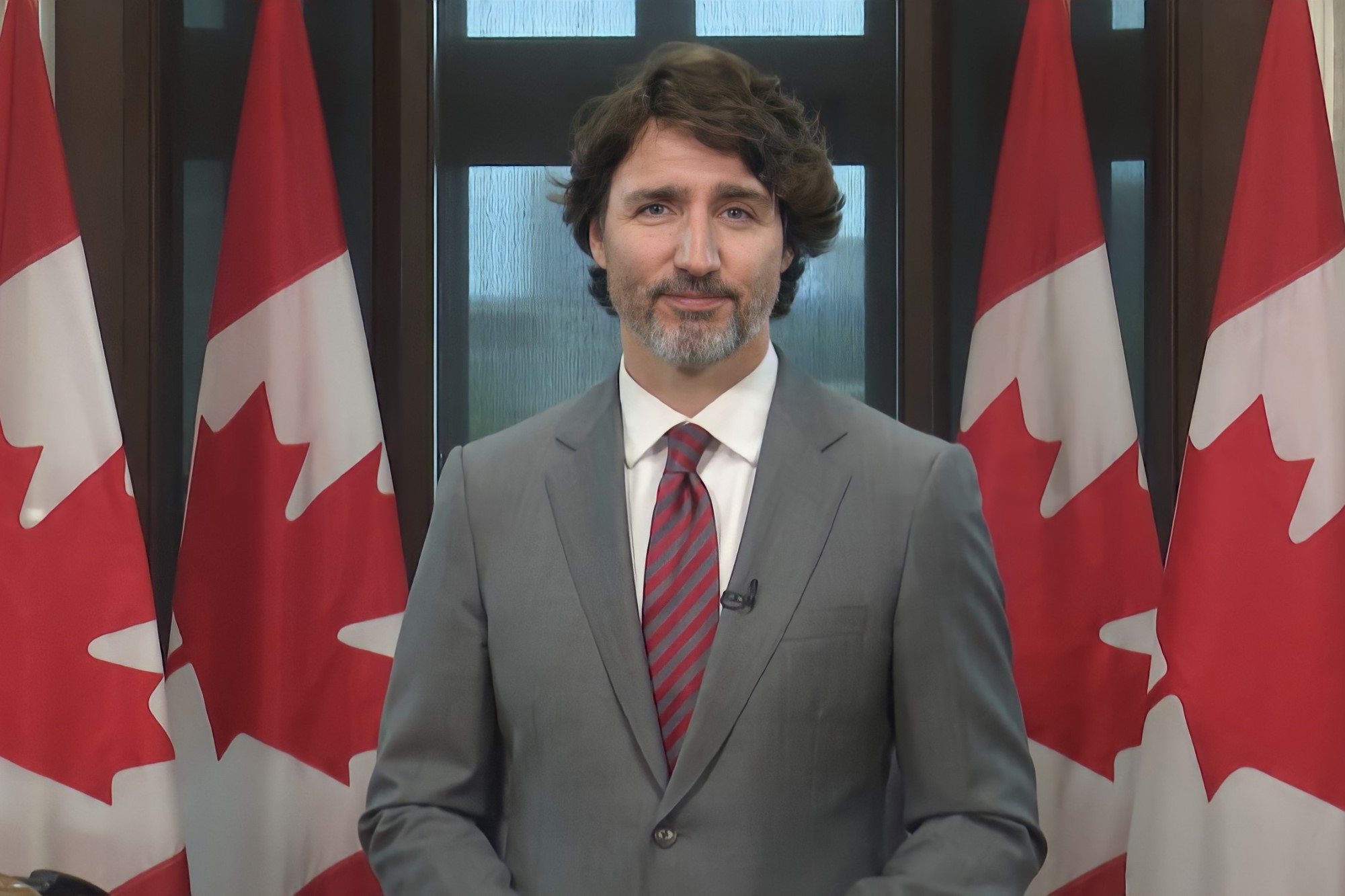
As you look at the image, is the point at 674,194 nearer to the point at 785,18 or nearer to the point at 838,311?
the point at 838,311

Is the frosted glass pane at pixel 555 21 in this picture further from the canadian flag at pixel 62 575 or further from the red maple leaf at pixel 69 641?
the red maple leaf at pixel 69 641

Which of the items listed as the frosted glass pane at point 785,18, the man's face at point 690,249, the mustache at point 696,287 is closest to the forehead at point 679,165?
the man's face at point 690,249

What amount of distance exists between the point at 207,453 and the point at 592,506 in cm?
115

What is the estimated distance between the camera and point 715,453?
1.57 metres

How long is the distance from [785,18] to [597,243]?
47.4 inches

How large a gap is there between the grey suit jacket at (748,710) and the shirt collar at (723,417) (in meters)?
0.04

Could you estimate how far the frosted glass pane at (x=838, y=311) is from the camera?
2693mm

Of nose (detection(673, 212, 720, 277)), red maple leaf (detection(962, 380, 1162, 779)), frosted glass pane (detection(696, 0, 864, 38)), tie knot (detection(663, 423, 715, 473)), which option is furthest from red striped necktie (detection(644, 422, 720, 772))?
frosted glass pane (detection(696, 0, 864, 38))

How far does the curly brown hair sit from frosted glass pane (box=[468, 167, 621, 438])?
3.24ft

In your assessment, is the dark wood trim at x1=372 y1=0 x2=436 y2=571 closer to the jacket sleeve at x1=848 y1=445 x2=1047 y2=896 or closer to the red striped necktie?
the red striped necktie

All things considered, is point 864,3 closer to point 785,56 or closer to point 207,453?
point 785,56

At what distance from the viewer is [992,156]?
2637mm

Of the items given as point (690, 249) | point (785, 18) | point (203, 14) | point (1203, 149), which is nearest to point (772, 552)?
point (690, 249)

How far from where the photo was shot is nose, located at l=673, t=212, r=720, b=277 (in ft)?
4.97
